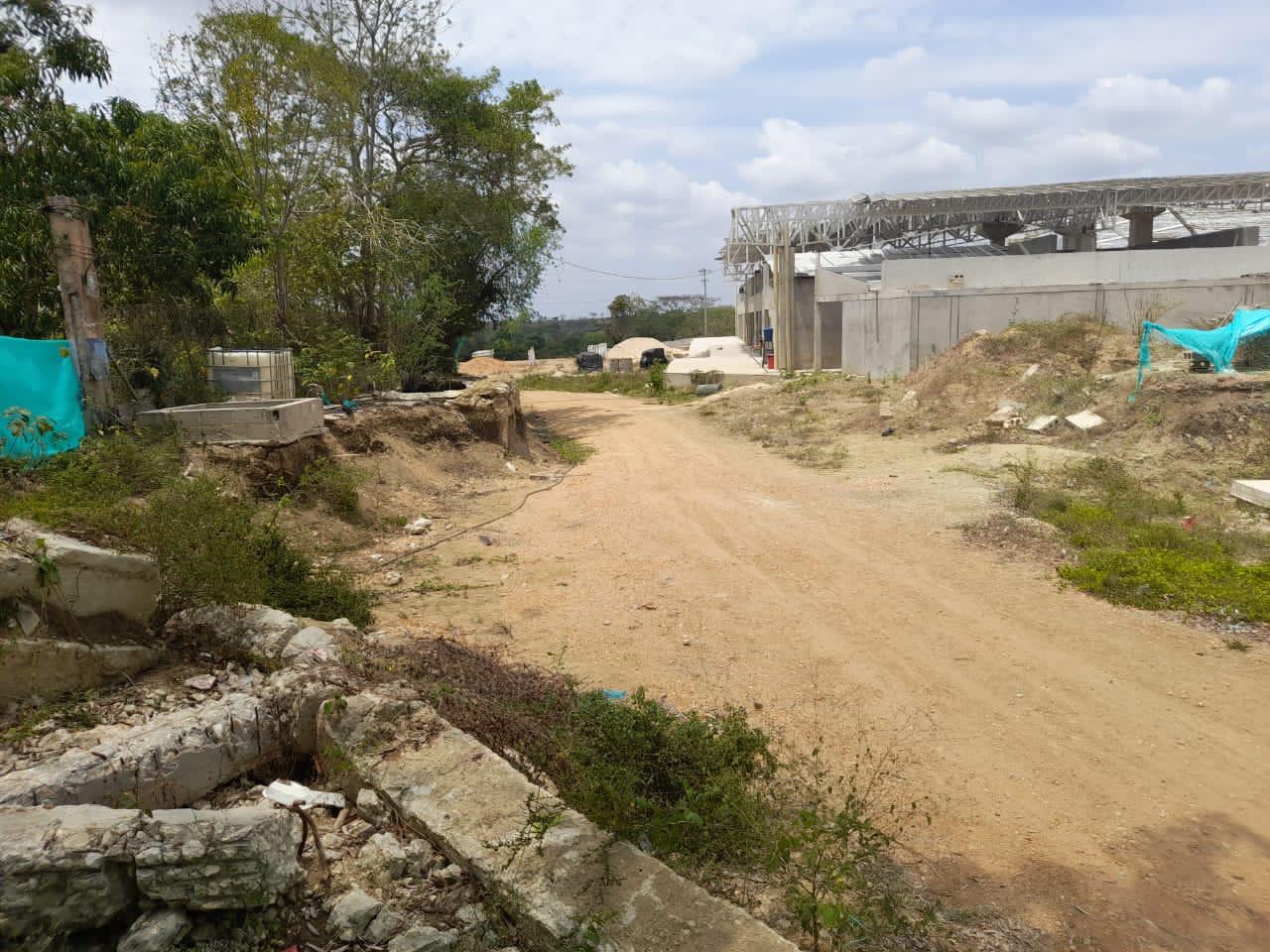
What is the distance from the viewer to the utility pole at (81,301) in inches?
320

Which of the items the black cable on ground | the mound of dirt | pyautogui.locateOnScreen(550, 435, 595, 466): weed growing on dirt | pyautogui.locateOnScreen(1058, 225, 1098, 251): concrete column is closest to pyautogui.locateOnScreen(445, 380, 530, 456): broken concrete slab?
pyautogui.locateOnScreen(550, 435, 595, 466): weed growing on dirt

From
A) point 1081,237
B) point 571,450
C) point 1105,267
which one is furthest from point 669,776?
point 1081,237

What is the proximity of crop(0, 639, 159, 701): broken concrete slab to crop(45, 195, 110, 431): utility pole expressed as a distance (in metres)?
4.88

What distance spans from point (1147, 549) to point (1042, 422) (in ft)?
23.6

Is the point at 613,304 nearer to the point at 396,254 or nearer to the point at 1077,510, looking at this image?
the point at 396,254

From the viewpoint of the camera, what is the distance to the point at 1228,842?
153 inches

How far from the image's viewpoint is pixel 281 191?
46.0 feet

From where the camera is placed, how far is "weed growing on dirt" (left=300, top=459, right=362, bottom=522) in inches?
366

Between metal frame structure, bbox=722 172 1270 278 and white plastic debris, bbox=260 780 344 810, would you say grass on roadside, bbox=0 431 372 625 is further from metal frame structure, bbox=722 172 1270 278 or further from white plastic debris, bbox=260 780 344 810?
metal frame structure, bbox=722 172 1270 278

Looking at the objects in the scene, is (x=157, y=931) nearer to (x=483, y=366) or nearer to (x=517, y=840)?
(x=517, y=840)

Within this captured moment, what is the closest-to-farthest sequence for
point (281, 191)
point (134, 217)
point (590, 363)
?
point (134, 217), point (281, 191), point (590, 363)

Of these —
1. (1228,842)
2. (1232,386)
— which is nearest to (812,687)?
(1228,842)

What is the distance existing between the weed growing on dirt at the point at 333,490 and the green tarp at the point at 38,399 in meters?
2.16

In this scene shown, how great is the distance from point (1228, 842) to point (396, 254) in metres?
15.2
